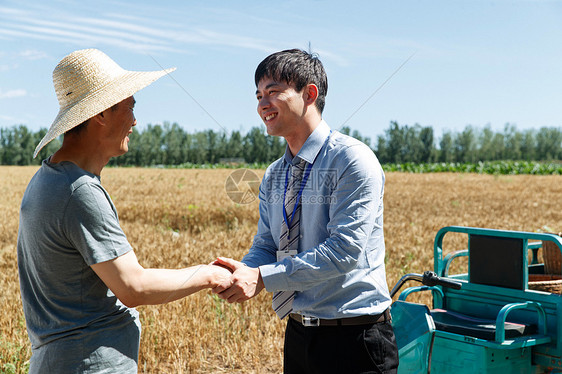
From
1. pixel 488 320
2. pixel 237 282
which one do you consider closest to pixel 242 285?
pixel 237 282

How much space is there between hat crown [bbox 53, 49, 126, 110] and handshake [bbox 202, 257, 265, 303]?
98 cm

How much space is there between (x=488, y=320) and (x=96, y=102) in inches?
126

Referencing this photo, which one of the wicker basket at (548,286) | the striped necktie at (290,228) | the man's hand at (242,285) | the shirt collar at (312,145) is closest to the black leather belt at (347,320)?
the striped necktie at (290,228)

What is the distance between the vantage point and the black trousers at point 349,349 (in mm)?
2408

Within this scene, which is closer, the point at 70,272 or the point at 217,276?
the point at 70,272

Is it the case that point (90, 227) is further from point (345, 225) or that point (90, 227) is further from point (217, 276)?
point (345, 225)

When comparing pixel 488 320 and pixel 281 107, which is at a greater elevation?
pixel 281 107

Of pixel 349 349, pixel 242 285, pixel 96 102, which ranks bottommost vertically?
pixel 349 349

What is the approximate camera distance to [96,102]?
215 cm

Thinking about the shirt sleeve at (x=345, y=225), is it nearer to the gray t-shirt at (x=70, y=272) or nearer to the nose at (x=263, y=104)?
the nose at (x=263, y=104)

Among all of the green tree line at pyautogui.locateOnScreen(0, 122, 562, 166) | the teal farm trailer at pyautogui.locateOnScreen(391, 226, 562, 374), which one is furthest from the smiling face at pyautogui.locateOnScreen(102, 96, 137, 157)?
the green tree line at pyautogui.locateOnScreen(0, 122, 562, 166)

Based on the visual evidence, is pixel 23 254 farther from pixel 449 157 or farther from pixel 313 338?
pixel 449 157

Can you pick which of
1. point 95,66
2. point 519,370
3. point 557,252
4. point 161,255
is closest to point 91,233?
point 95,66

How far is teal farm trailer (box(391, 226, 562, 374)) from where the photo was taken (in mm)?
3375
